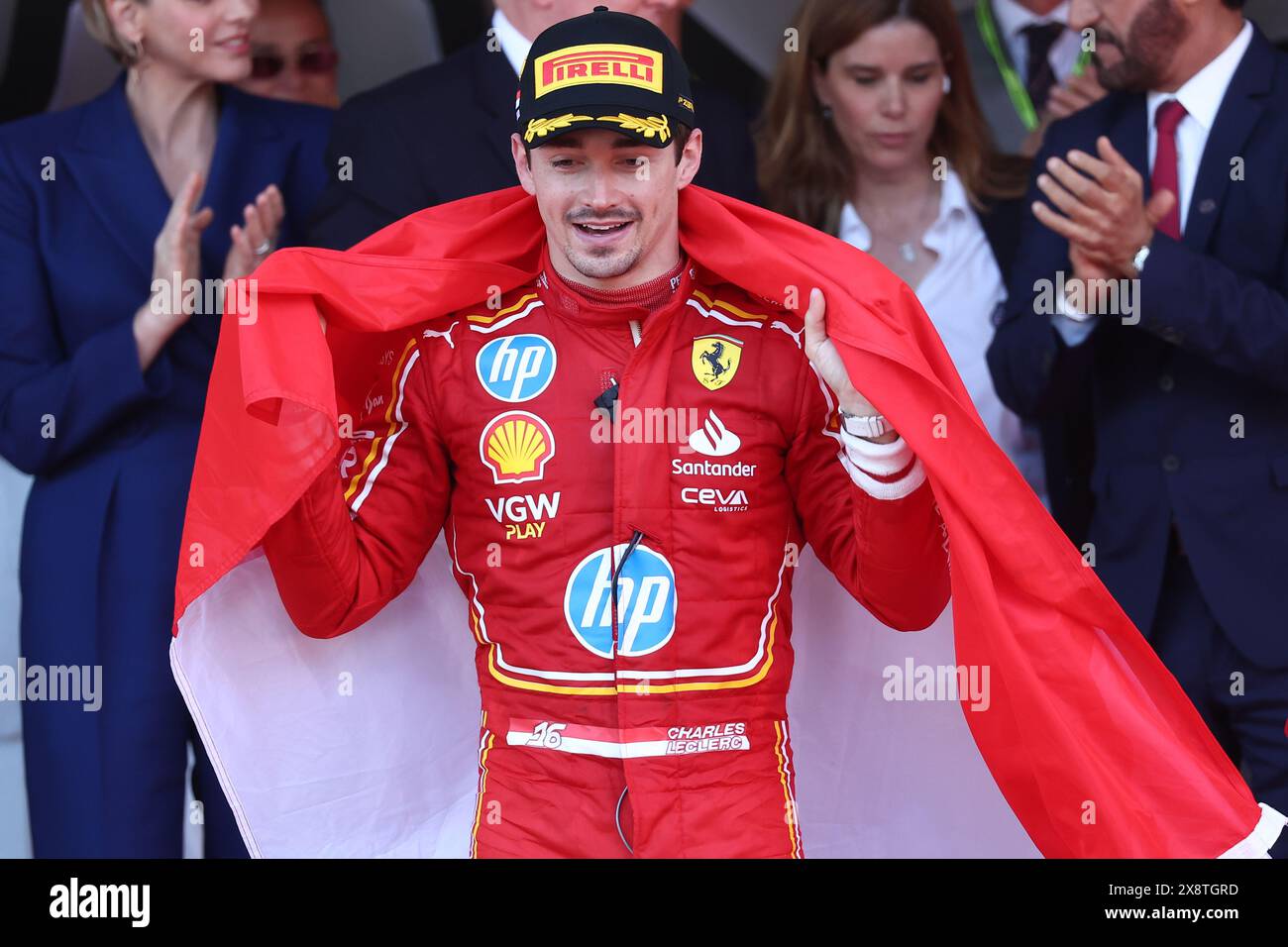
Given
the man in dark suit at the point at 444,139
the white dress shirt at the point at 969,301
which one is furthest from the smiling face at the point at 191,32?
the white dress shirt at the point at 969,301

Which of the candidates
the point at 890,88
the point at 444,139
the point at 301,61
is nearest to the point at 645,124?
the point at 444,139

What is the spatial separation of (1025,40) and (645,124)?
2.27m

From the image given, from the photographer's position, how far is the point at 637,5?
3502 millimetres

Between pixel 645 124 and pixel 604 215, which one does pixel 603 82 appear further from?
pixel 604 215

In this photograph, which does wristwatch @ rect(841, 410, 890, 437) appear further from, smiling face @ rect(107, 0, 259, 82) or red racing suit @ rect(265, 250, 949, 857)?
smiling face @ rect(107, 0, 259, 82)

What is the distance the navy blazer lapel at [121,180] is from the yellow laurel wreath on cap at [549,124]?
1258mm

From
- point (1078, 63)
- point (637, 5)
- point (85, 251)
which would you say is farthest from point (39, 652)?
point (1078, 63)

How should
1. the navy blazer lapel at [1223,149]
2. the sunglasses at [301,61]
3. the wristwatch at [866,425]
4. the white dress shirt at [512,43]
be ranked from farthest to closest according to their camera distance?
1. the sunglasses at [301,61]
2. the white dress shirt at [512,43]
3. the navy blazer lapel at [1223,149]
4. the wristwatch at [866,425]

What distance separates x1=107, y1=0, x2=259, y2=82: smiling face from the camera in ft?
12.1

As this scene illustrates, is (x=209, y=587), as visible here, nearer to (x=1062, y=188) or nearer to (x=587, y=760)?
(x=587, y=760)

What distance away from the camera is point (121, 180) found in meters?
3.70

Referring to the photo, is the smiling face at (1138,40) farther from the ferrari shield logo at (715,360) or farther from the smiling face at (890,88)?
the ferrari shield logo at (715,360)

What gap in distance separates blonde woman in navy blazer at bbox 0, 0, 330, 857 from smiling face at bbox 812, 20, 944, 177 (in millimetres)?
1260

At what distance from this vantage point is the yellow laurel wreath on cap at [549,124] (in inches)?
105
